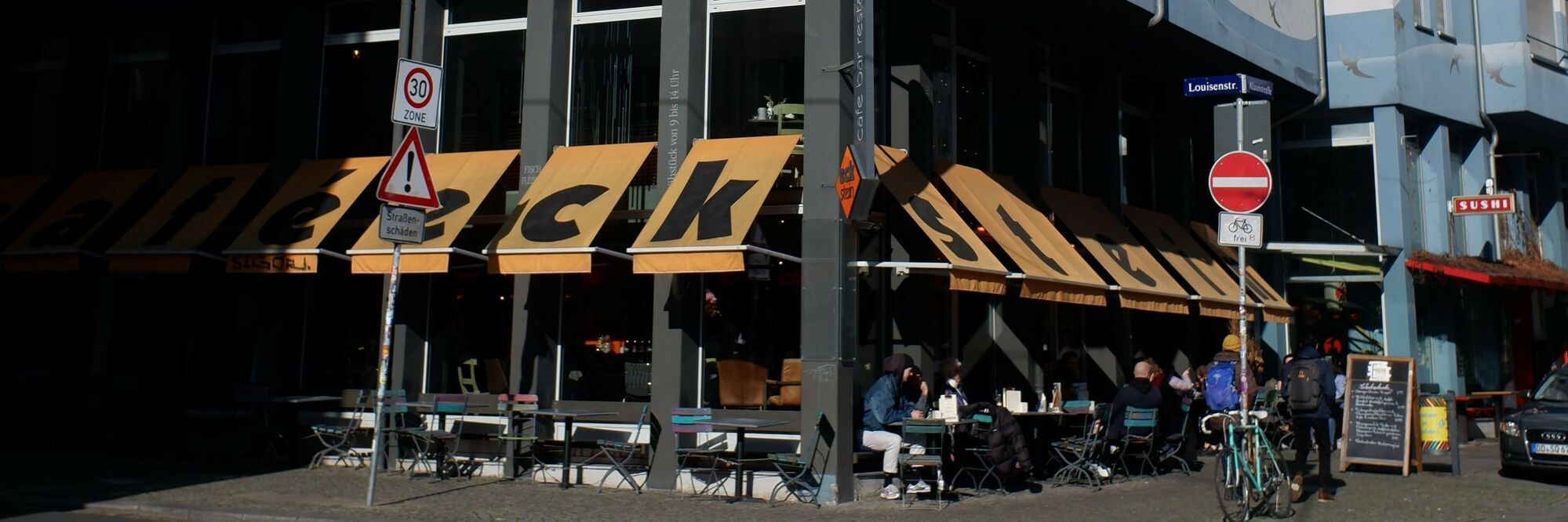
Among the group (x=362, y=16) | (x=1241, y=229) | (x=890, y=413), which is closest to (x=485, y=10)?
(x=362, y=16)

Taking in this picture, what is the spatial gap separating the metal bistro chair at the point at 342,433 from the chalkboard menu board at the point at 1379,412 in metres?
12.3

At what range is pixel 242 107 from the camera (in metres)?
17.8

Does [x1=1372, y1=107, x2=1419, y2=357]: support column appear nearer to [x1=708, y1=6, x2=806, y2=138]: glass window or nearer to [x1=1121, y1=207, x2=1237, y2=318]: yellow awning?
[x1=1121, y1=207, x2=1237, y2=318]: yellow awning

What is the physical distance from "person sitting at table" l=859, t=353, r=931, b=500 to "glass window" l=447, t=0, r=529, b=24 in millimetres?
6430

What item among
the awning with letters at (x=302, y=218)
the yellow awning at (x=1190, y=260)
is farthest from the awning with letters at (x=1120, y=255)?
the awning with letters at (x=302, y=218)

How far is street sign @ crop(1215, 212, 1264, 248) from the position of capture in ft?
35.9

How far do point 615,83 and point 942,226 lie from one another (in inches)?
166

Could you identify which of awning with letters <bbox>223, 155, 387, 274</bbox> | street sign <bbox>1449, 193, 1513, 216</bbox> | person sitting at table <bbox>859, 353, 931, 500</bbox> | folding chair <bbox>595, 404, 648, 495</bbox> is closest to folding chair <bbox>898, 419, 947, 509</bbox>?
person sitting at table <bbox>859, 353, 931, 500</bbox>

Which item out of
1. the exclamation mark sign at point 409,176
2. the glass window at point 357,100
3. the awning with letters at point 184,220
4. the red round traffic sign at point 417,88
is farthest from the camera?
the glass window at point 357,100

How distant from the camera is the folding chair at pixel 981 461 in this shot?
13359 mm

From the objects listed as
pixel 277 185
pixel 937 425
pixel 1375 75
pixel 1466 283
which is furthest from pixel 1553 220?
pixel 277 185

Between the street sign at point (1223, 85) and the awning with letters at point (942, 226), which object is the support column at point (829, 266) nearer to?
the awning with letters at point (942, 226)

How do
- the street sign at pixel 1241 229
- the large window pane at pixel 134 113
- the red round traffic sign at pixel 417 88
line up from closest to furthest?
1. the street sign at pixel 1241 229
2. the red round traffic sign at pixel 417 88
3. the large window pane at pixel 134 113

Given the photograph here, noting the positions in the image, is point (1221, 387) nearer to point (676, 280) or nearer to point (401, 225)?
point (676, 280)
